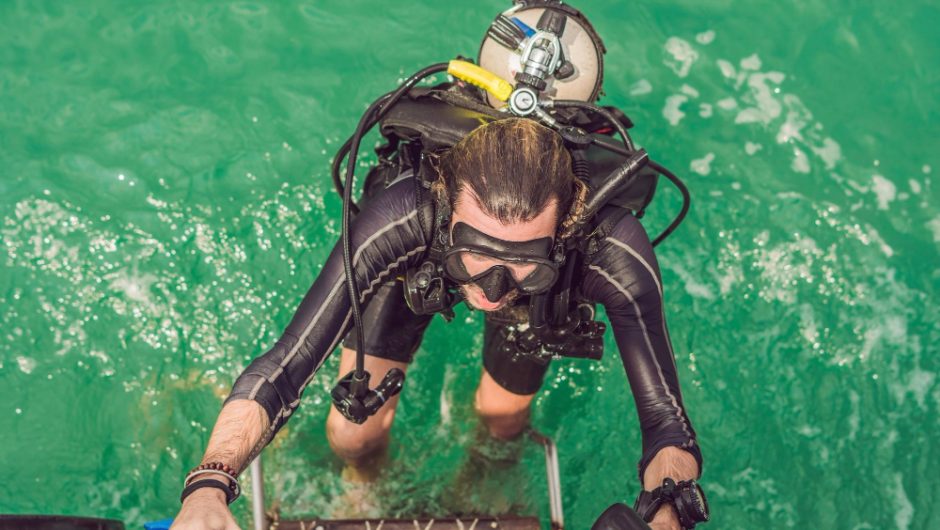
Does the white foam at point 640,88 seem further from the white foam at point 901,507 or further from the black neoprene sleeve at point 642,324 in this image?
the white foam at point 901,507

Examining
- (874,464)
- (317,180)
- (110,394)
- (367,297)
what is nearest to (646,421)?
(367,297)

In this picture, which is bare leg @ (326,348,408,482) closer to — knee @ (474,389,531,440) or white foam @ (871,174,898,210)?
knee @ (474,389,531,440)

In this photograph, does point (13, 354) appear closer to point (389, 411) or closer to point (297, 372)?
point (389, 411)

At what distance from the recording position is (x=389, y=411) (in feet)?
12.3

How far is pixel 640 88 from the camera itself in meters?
5.12

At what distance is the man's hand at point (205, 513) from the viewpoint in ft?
7.14

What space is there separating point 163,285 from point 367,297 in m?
1.97

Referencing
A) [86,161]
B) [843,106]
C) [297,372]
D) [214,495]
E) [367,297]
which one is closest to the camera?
[214,495]

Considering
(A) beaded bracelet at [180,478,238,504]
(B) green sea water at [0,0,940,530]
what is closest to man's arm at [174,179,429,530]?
(A) beaded bracelet at [180,478,238,504]

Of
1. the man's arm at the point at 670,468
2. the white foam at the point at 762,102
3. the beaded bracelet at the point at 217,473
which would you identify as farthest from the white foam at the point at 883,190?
the beaded bracelet at the point at 217,473

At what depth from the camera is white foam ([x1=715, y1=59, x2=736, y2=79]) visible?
17.1 ft

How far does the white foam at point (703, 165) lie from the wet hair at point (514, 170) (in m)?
2.60

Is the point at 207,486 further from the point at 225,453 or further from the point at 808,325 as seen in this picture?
the point at 808,325

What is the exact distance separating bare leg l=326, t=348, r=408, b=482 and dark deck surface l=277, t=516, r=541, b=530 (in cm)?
40
